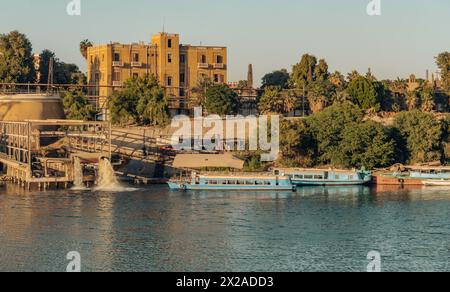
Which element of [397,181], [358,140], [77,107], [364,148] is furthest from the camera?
[77,107]

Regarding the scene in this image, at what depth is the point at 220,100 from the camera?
110312mm

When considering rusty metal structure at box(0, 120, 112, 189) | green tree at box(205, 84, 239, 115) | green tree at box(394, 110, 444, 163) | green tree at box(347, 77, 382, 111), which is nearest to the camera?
rusty metal structure at box(0, 120, 112, 189)

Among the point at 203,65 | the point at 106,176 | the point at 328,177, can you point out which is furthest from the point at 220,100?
the point at 106,176

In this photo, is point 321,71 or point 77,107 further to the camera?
point 321,71

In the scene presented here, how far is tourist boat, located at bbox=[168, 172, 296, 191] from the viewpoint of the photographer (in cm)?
8862

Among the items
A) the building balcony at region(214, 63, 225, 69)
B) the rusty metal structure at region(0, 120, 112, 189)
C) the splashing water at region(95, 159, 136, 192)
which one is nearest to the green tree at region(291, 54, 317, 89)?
the building balcony at region(214, 63, 225, 69)

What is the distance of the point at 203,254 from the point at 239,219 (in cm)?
1203

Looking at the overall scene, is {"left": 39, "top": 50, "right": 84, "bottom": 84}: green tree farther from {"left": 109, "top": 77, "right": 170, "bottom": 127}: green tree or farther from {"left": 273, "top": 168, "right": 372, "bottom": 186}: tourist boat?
{"left": 273, "top": 168, "right": 372, "bottom": 186}: tourist boat

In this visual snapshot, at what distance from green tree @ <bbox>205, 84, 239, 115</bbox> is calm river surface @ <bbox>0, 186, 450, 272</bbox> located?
2535 centimetres

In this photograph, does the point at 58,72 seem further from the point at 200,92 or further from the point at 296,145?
the point at 296,145

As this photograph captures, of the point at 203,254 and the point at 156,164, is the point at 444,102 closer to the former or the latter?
the point at 156,164

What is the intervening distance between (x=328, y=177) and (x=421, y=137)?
12515 millimetres

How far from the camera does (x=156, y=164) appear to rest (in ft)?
328
